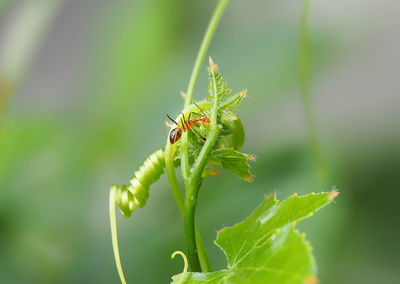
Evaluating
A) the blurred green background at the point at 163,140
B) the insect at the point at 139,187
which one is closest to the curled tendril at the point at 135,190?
the insect at the point at 139,187

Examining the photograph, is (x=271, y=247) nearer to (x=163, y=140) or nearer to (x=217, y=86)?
(x=217, y=86)

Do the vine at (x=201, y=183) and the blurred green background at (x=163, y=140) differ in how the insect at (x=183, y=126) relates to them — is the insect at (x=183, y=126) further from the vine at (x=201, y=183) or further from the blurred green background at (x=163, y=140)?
the blurred green background at (x=163, y=140)

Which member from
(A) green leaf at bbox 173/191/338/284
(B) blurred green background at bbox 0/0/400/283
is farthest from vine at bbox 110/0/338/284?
(B) blurred green background at bbox 0/0/400/283

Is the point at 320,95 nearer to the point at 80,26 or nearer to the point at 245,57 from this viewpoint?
the point at 245,57

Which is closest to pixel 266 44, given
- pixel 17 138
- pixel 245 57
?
pixel 245 57

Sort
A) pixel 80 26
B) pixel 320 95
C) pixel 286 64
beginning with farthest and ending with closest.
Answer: pixel 80 26 < pixel 320 95 < pixel 286 64

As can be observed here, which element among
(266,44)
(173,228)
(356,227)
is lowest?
(356,227)
